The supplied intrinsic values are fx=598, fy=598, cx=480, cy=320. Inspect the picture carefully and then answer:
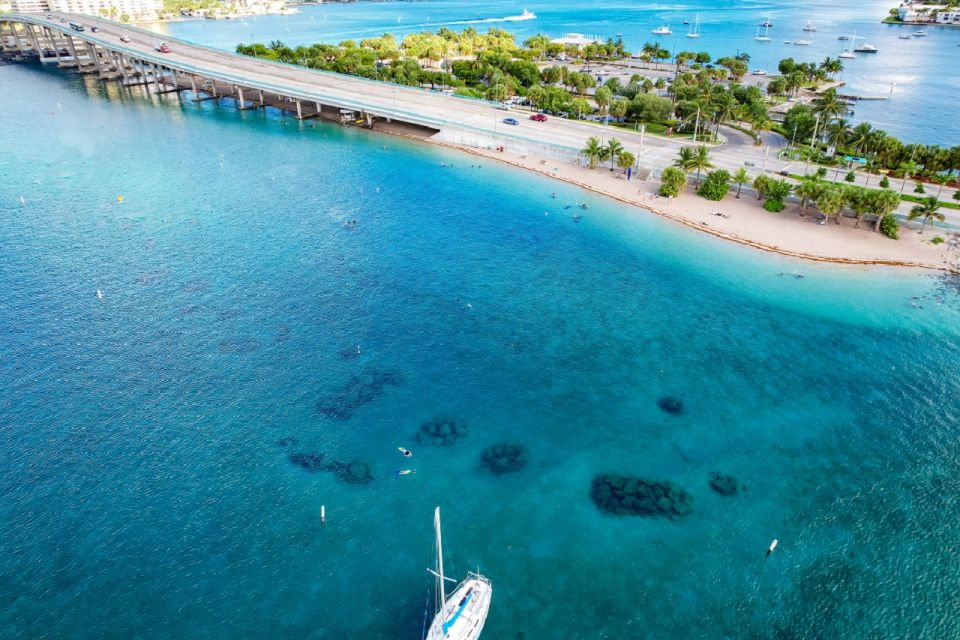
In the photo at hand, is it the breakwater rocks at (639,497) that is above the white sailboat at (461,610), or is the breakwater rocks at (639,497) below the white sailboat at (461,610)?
below

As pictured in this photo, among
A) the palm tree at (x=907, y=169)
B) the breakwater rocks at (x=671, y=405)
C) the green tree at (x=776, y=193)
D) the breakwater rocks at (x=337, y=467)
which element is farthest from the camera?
the palm tree at (x=907, y=169)

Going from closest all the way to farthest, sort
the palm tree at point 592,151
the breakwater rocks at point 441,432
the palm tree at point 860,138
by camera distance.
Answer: the breakwater rocks at point 441,432 < the palm tree at point 860,138 < the palm tree at point 592,151

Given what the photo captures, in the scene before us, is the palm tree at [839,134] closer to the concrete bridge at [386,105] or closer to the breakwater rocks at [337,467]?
the concrete bridge at [386,105]

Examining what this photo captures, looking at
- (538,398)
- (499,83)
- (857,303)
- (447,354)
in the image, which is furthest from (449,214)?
(499,83)

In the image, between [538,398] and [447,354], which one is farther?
[447,354]

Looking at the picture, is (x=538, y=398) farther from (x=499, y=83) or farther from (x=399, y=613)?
(x=499, y=83)

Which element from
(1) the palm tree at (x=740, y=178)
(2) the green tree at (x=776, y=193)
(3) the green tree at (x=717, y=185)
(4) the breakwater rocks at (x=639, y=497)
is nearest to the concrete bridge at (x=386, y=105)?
(3) the green tree at (x=717, y=185)

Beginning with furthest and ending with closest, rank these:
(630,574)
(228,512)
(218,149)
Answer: (218,149)
(228,512)
(630,574)
